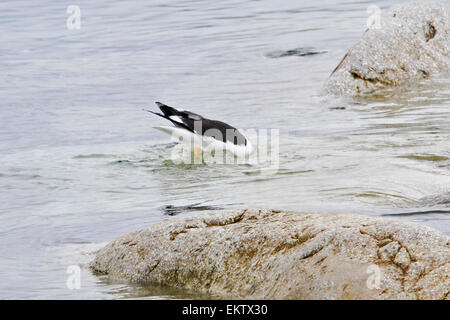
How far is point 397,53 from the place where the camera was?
47.3 ft

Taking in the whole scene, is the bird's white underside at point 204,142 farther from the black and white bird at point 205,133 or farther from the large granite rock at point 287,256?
the large granite rock at point 287,256

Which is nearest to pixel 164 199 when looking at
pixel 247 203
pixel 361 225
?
pixel 247 203

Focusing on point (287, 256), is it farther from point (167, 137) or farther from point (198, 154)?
point (167, 137)

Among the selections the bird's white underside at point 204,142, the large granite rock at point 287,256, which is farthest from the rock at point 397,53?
the large granite rock at point 287,256

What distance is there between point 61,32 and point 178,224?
1773 centimetres

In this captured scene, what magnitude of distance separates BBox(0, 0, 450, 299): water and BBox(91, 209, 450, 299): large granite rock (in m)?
0.26

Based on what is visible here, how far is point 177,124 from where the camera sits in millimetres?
11039

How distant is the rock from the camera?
14.2 metres

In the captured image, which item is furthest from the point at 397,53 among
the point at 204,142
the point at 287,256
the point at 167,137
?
the point at 287,256

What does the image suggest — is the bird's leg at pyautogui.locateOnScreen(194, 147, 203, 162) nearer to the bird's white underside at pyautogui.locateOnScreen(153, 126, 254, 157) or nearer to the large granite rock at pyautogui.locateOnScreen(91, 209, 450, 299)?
the bird's white underside at pyautogui.locateOnScreen(153, 126, 254, 157)

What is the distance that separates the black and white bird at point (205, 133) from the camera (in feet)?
34.2

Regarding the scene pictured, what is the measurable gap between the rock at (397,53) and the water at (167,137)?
46 centimetres

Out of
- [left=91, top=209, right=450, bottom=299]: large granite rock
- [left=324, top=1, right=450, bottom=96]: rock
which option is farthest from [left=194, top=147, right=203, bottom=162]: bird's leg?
[left=91, top=209, right=450, bottom=299]: large granite rock

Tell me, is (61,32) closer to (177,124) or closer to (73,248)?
(177,124)
